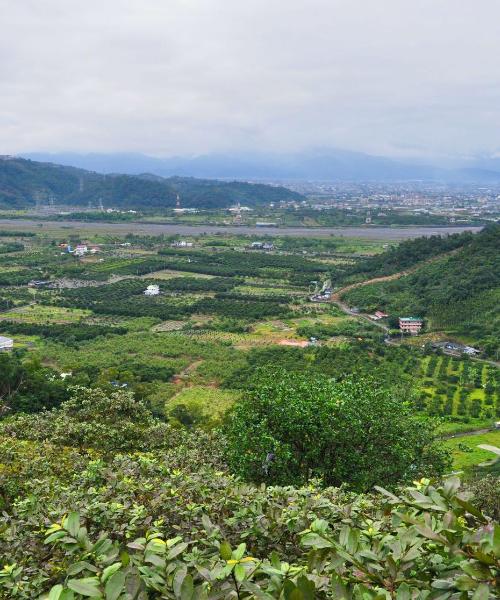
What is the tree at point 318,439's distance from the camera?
754cm

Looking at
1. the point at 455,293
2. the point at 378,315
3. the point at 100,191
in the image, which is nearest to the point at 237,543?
the point at 378,315

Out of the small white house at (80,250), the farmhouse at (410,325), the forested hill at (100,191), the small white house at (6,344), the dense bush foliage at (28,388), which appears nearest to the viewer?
the dense bush foliage at (28,388)

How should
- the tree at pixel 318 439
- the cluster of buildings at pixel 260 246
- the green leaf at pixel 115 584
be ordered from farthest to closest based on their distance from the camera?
the cluster of buildings at pixel 260 246 < the tree at pixel 318 439 < the green leaf at pixel 115 584

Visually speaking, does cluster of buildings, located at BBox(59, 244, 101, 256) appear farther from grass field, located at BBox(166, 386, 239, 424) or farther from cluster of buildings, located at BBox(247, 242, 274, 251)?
grass field, located at BBox(166, 386, 239, 424)

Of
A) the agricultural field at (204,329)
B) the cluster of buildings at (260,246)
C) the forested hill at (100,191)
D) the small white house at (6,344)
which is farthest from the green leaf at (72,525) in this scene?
the forested hill at (100,191)

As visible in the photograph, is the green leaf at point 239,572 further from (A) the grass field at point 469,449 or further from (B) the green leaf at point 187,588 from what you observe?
(A) the grass field at point 469,449

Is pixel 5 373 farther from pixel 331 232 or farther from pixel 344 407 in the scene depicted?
pixel 331 232

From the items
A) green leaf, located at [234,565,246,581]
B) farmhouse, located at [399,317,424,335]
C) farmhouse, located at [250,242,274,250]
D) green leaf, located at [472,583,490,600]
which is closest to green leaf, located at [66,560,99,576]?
green leaf, located at [234,565,246,581]

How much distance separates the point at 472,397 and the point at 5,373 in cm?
1847

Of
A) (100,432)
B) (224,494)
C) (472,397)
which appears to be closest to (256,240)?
(472,397)

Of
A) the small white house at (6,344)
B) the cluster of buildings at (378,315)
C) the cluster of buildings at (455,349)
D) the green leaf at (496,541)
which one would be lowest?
the small white house at (6,344)

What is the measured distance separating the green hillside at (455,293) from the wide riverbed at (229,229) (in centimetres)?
3262

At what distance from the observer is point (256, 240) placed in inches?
2894

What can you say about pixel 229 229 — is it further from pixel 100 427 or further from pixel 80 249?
pixel 100 427
